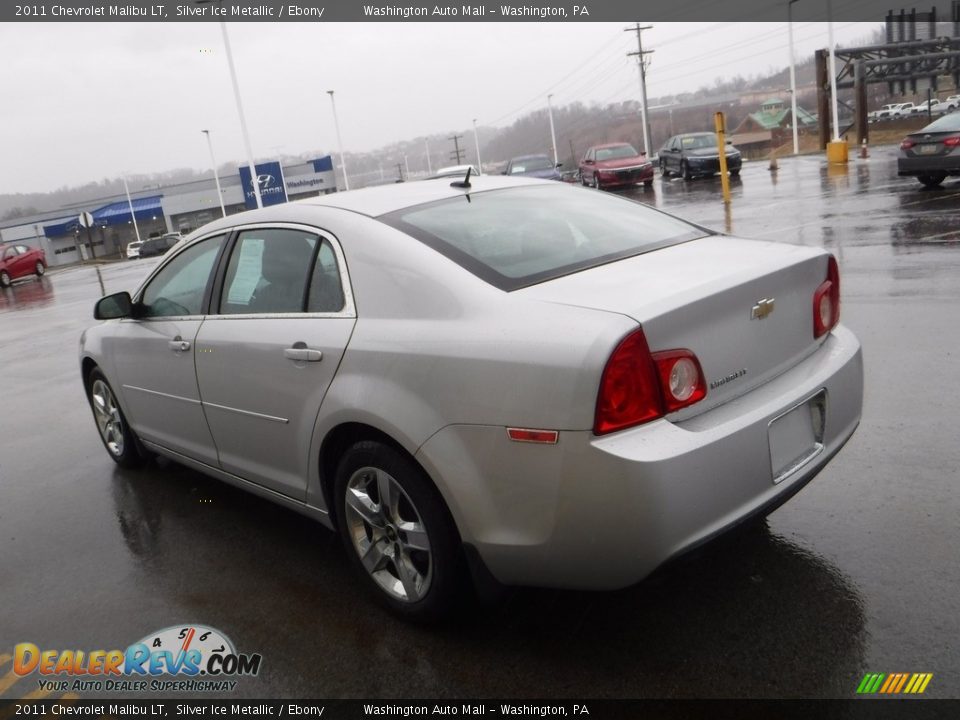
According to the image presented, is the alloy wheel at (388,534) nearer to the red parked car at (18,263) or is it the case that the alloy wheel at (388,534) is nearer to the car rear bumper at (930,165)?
the car rear bumper at (930,165)

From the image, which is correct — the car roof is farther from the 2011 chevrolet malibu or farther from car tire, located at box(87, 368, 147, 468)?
car tire, located at box(87, 368, 147, 468)

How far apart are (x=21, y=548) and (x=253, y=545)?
1437mm

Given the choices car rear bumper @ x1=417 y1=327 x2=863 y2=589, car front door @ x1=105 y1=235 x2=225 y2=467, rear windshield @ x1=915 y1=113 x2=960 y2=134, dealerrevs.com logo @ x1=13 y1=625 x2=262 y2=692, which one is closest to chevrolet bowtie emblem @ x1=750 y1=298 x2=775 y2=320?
car rear bumper @ x1=417 y1=327 x2=863 y2=589

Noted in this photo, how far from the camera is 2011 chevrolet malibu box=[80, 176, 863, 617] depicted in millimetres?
2463

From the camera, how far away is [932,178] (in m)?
14.8

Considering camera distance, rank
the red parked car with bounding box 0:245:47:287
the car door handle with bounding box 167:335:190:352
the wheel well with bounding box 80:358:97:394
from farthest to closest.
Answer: the red parked car with bounding box 0:245:47:287, the wheel well with bounding box 80:358:97:394, the car door handle with bounding box 167:335:190:352

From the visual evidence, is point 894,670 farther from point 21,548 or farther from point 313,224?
point 21,548

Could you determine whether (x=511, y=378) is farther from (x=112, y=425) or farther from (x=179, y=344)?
(x=112, y=425)

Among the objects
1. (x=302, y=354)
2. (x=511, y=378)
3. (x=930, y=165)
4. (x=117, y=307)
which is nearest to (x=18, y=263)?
(x=117, y=307)

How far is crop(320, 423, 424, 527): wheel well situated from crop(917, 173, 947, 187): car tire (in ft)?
48.4

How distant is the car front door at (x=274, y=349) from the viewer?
130 inches

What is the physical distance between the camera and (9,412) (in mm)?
7812

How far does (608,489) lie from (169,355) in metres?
2.87

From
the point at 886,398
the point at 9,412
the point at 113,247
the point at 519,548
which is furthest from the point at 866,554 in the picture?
the point at 113,247
